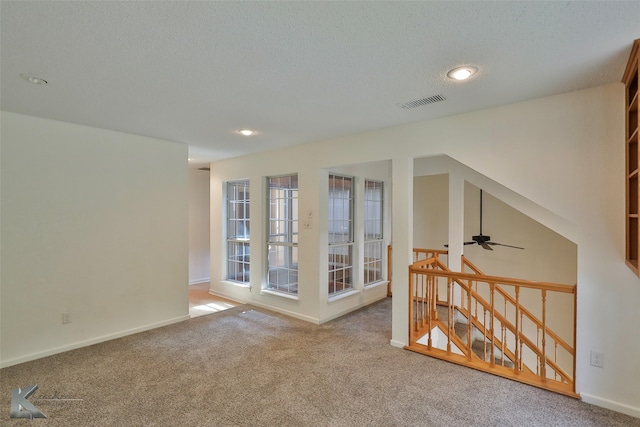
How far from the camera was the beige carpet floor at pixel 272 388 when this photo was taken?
2211 mm

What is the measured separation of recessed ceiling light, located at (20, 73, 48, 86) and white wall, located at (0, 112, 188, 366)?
3.61 feet

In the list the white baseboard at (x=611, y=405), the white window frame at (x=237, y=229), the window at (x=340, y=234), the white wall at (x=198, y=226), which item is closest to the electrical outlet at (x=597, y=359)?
the white baseboard at (x=611, y=405)

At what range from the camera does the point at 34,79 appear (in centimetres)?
228

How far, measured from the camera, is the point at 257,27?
165 cm

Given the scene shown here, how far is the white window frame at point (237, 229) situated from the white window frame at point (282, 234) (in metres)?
0.70

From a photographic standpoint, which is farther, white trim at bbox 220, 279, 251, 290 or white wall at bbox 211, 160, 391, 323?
white trim at bbox 220, 279, 251, 290

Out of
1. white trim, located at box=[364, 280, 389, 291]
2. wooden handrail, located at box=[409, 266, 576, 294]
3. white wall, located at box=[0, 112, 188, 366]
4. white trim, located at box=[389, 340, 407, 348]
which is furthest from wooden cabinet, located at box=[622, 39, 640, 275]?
white wall, located at box=[0, 112, 188, 366]

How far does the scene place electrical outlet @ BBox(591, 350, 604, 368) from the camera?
2.35 m

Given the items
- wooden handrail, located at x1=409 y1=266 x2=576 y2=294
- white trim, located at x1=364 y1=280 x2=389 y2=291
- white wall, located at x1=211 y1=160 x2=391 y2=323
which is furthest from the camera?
white trim, located at x1=364 y1=280 x2=389 y2=291

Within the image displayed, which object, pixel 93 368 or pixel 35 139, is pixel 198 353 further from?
pixel 35 139

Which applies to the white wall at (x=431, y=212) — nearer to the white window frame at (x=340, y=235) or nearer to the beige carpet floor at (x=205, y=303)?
the white window frame at (x=340, y=235)

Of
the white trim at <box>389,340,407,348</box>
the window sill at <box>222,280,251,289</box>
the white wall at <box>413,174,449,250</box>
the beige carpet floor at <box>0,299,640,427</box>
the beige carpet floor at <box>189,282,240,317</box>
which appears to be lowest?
the beige carpet floor at <box>189,282,240,317</box>

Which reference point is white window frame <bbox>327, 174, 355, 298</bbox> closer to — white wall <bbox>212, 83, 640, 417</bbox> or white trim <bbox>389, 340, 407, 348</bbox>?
white trim <bbox>389, 340, 407, 348</bbox>

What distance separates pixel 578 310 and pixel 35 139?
205 inches
